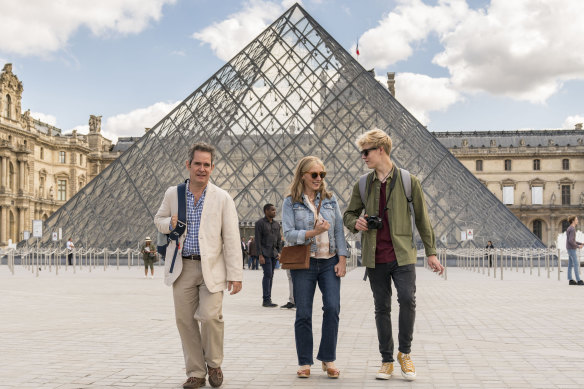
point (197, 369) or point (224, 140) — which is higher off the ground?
point (224, 140)

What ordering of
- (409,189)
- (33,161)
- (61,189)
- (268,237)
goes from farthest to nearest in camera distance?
(61,189)
(33,161)
(268,237)
(409,189)

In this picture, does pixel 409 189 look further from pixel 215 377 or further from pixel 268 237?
pixel 268 237

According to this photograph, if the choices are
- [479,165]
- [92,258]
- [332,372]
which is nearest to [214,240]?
[332,372]

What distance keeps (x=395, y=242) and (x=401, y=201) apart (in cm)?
30

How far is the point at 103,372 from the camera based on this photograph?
5.04 meters

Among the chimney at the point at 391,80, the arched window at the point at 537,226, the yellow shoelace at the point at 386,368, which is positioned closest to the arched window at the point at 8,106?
the chimney at the point at 391,80

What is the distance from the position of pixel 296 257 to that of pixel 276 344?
167cm

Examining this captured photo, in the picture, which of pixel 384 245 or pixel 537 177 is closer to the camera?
pixel 384 245

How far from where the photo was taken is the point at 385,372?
4809 millimetres

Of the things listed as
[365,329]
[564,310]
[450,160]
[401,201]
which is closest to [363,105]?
[450,160]

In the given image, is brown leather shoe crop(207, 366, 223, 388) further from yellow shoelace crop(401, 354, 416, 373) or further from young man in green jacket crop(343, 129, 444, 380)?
yellow shoelace crop(401, 354, 416, 373)

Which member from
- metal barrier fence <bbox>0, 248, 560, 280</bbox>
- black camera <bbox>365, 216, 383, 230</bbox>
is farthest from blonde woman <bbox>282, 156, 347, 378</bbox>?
metal barrier fence <bbox>0, 248, 560, 280</bbox>

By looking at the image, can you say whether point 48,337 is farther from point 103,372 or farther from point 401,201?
point 401,201

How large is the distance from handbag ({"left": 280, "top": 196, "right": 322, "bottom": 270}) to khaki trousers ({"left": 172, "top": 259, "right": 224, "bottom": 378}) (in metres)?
0.54
